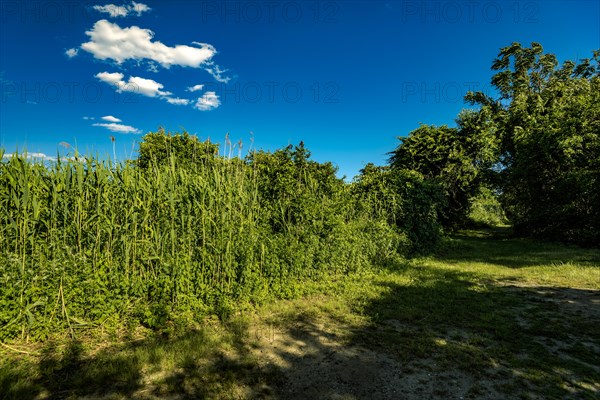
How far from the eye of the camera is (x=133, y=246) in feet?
14.8

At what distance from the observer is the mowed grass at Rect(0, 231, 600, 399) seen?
3164mm

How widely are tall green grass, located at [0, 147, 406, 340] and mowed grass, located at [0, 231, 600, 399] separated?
0.35m

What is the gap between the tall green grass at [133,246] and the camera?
3.91 metres

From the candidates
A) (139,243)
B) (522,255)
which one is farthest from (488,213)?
(139,243)

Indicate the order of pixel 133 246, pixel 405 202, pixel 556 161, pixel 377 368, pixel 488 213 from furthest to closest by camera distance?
pixel 488 213, pixel 556 161, pixel 405 202, pixel 133 246, pixel 377 368

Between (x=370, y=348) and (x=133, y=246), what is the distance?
3644 mm

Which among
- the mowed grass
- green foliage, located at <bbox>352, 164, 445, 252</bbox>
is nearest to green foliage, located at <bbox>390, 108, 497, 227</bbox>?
green foliage, located at <bbox>352, 164, 445, 252</bbox>

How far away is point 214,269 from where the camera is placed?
517 cm

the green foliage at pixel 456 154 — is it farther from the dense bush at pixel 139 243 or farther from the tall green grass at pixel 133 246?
the tall green grass at pixel 133 246

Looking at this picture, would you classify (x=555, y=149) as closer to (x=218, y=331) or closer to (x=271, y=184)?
(x=271, y=184)

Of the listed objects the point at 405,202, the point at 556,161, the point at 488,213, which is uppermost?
the point at 556,161

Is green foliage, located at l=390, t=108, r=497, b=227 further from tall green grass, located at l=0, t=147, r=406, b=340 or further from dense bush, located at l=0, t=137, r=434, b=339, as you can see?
tall green grass, located at l=0, t=147, r=406, b=340

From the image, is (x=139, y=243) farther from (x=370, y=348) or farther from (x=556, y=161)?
(x=556, y=161)

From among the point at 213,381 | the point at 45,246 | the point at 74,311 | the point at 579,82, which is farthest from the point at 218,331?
the point at 579,82
